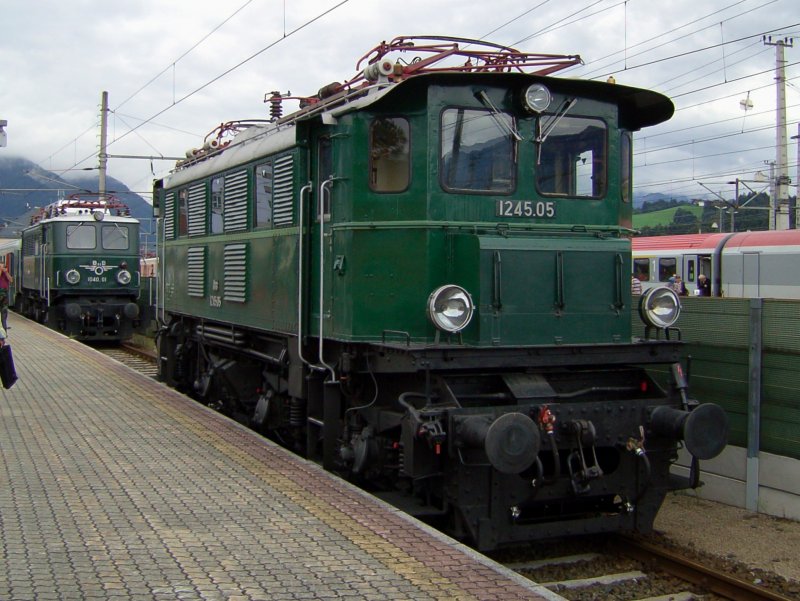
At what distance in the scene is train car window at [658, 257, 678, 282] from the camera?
31.9 metres

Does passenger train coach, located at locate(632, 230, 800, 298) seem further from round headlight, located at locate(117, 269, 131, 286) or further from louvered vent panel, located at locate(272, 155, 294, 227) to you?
louvered vent panel, located at locate(272, 155, 294, 227)

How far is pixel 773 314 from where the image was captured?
8656 mm

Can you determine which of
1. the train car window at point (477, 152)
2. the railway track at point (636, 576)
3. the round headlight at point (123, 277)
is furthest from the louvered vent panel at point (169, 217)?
the round headlight at point (123, 277)

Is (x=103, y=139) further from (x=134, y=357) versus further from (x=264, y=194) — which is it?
(x=264, y=194)

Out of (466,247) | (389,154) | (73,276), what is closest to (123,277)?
(73,276)

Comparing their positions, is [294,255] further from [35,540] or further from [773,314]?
[773,314]

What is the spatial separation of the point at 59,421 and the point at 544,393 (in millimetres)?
6220

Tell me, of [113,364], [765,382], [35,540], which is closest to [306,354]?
[35,540]

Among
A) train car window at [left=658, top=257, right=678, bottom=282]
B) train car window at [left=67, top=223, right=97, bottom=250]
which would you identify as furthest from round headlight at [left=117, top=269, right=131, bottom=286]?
train car window at [left=658, top=257, right=678, bottom=282]

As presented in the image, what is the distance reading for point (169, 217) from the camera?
14.3m

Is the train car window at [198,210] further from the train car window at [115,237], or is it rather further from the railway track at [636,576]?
the train car window at [115,237]

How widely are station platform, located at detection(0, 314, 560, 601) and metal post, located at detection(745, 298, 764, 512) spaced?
3.88 metres

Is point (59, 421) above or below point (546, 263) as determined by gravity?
below

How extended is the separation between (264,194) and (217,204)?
2.03 m
